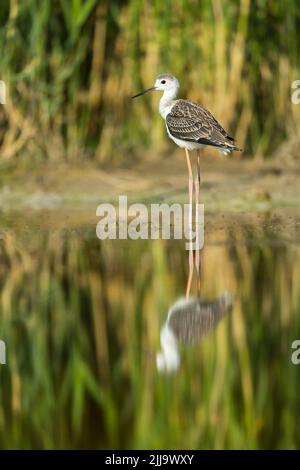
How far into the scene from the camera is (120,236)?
958cm

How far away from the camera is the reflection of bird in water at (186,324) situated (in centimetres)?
577

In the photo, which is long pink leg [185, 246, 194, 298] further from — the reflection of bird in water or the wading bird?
the wading bird

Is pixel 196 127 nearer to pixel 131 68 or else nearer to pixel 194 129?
pixel 194 129

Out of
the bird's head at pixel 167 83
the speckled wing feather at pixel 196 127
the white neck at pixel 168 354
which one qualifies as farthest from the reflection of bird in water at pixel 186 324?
the bird's head at pixel 167 83

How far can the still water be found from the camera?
4770 millimetres

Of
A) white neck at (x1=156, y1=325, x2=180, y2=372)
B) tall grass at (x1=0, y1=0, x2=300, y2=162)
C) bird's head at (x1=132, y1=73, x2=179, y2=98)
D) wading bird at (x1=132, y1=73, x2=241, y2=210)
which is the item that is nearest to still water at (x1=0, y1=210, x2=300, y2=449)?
white neck at (x1=156, y1=325, x2=180, y2=372)

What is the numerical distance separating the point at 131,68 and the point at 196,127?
86.5 inches

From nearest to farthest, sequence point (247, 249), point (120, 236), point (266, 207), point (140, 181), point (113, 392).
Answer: point (113, 392) < point (247, 249) < point (120, 236) < point (266, 207) < point (140, 181)

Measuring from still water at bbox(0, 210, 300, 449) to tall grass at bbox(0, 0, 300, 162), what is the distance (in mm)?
2569

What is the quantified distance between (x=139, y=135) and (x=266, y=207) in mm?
1971

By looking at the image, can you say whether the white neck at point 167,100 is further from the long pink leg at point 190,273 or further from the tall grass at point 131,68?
the long pink leg at point 190,273

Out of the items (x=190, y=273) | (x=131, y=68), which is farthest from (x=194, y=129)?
(x=190, y=273)
